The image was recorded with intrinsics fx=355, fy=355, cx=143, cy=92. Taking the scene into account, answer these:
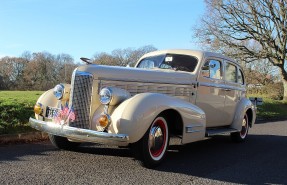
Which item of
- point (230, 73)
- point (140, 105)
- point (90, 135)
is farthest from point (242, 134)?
point (90, 135)

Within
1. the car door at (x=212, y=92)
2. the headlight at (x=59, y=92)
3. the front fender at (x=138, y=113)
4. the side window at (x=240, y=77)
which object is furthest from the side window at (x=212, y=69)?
the headlight at (x=59, y=92)

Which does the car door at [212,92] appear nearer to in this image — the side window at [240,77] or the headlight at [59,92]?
the side window at [240,77]

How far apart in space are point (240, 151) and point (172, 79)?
7.78ft

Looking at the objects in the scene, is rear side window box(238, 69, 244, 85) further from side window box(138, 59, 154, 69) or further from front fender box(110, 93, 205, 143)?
front fender box(110, 93, 205, 143)

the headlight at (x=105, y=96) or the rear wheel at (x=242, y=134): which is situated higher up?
the headlight at (x=105, y=96)

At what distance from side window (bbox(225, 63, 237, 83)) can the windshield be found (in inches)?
52.6

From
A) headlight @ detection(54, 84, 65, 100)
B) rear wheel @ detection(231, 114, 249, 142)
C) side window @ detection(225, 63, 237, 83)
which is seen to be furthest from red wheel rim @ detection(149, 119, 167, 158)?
rear wheel @ detection(231, 114, 249, 142)

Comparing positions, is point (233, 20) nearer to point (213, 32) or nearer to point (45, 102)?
point (213, 32)

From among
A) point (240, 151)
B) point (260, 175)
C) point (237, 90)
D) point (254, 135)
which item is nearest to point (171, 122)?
point (260, 175)

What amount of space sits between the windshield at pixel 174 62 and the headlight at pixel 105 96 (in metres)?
2.26

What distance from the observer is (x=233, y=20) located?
86.9 ft

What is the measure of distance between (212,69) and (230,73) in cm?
112

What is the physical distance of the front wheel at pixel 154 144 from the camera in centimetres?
536

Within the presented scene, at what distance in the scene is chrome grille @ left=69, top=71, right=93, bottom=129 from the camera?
→ 5551mm
